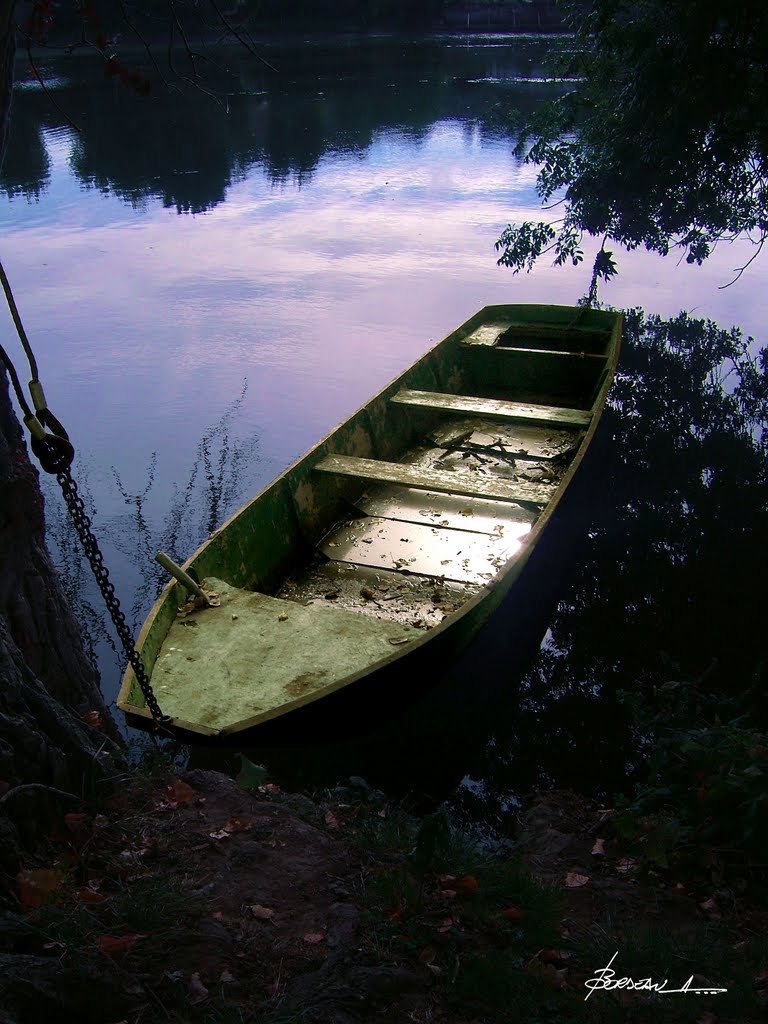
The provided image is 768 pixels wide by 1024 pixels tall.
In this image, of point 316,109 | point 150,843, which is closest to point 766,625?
point 150,843

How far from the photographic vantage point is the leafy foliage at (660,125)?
29.1 ft

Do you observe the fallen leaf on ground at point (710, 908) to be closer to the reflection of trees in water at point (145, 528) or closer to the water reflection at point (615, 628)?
the water reflection at point (615, 628)

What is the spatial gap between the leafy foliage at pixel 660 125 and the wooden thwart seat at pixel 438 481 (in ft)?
15.2

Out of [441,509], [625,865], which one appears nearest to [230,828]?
[625,865]

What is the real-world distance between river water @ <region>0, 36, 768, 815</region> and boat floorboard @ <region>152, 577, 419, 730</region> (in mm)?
915

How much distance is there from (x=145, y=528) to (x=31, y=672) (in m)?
5.79

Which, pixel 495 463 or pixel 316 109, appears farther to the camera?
pixel 316 109

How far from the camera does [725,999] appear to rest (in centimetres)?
329

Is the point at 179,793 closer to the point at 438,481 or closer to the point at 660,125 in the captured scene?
the point at 438,481

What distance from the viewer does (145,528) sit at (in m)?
9.45

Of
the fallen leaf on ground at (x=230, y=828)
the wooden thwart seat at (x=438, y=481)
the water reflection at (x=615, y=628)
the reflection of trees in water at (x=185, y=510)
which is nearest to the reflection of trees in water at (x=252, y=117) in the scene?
the water reflection at (x=615, y=628)

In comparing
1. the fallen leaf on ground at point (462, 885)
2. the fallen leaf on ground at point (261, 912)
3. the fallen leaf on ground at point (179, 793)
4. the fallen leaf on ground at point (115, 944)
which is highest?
the fallen leaf on ground at point (115, 944)

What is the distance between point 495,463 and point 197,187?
17.2 m

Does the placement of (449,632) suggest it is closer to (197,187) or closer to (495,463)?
(495,463)
